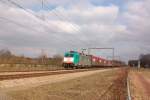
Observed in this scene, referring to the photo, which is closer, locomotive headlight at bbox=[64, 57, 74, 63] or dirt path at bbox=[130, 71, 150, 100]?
dirt path at bbox=[130, 71, 150, 100]

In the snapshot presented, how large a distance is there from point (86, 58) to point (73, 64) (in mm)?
10278

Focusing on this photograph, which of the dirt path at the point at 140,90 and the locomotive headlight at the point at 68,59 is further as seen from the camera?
the locomotive headlight at the point at 68,59

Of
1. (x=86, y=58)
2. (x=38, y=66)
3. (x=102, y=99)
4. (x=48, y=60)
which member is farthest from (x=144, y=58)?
(x=102, y=99)

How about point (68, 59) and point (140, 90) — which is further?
point (68, 59)

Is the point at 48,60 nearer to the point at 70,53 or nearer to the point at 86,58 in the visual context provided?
the point at 86,58

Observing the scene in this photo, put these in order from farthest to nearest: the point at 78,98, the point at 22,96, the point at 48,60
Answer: the point at 48,60 < the point at 78,98 < the point at 22,96

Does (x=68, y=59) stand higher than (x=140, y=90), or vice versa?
(x=68, y=59)

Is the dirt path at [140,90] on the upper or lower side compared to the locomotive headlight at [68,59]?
lower

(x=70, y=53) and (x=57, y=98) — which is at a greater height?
(x=70, y=53)

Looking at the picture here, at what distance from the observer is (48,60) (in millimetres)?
99625

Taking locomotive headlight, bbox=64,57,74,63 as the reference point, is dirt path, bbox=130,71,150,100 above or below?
below

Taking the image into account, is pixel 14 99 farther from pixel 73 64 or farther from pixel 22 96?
pixel 73 64

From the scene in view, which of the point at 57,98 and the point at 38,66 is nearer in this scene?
the point at 57,98

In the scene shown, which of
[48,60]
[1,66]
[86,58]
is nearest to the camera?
[1,66]
